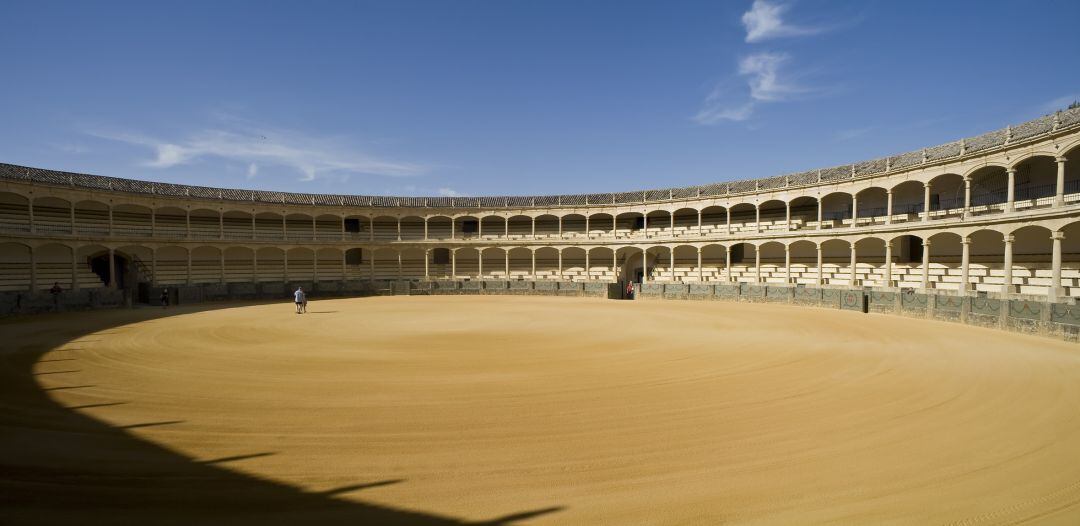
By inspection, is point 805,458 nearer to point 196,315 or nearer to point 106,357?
point 106,357

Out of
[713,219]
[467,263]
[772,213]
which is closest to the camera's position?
[772,213]

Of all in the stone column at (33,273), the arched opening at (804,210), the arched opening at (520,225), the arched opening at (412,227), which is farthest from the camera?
the arched opening at (520,225)

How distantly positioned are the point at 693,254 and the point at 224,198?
38.9 meters

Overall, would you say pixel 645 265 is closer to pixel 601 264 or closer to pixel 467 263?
pixel 601 264

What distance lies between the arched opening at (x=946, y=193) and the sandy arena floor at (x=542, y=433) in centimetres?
1697

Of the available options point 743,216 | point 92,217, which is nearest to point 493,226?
point 743,216

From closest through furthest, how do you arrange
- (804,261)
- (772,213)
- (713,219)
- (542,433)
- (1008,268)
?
1. (542,433)
2. (1008,268)
3. (804,261)
4. (772,213)
5. (713,219)

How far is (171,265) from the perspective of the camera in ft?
116

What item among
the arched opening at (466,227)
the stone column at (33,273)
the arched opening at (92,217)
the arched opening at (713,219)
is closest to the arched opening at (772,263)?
the arched opening at (713,219)

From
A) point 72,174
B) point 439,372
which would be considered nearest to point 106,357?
point 439,372

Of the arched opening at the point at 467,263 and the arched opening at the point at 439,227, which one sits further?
the arched opening at the point at 439,227

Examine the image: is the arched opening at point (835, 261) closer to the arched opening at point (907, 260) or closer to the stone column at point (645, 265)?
the arched opening at point (907, 260)

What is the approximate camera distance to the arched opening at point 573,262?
1734 inches

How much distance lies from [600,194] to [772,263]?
15.7 metres
